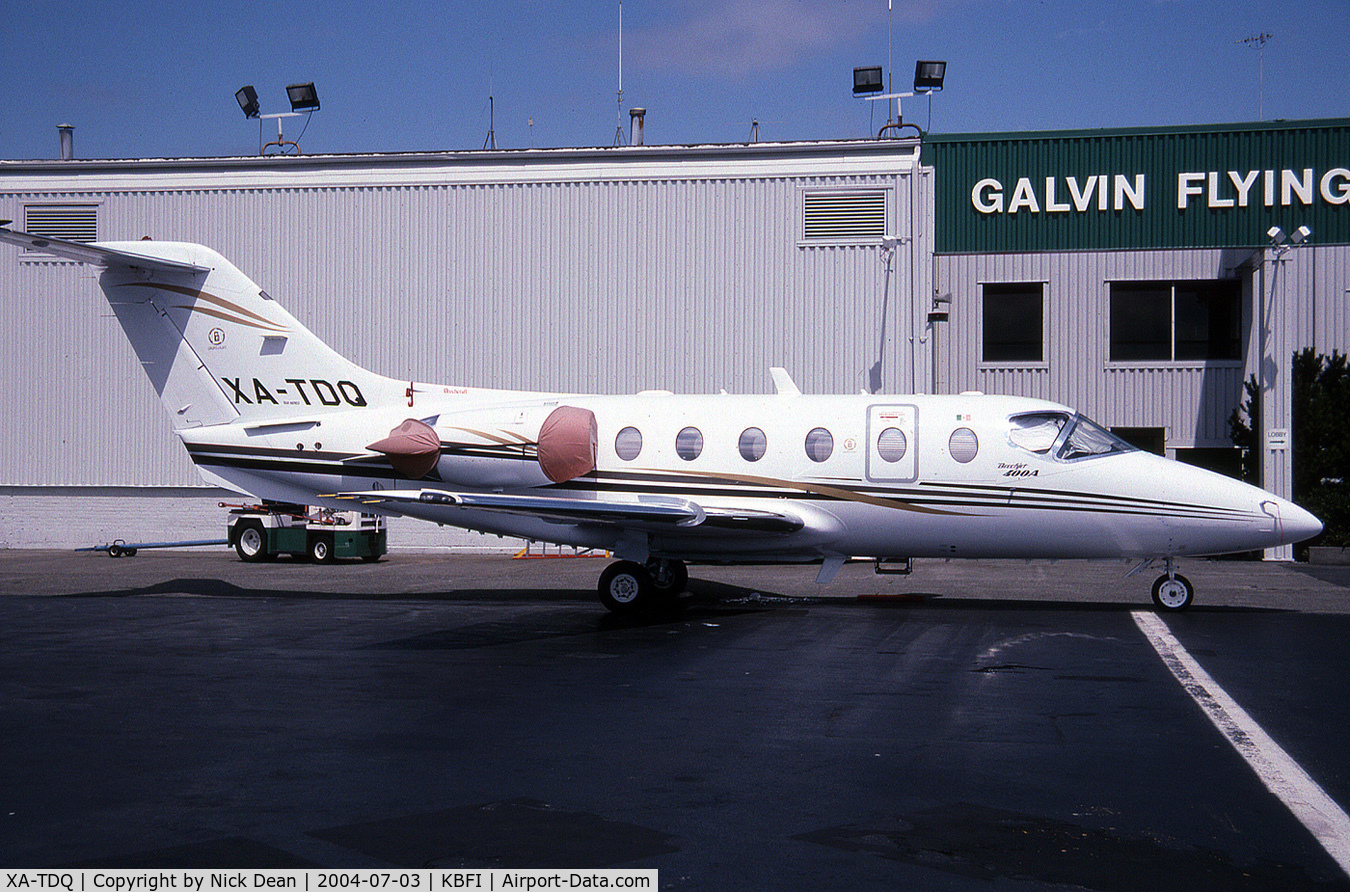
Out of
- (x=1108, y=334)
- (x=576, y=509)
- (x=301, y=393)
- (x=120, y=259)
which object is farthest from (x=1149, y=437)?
(x=120, y=259)

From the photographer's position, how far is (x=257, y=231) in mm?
30922

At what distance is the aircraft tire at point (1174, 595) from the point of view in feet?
53.0

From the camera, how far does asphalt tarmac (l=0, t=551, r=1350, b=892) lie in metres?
5.67

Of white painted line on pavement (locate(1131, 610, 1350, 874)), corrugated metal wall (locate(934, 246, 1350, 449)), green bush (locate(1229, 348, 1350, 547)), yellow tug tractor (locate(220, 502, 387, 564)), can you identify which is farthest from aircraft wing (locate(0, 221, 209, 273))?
green bush (locate(1229, 348, 1350, 547))

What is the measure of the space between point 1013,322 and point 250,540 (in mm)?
19299

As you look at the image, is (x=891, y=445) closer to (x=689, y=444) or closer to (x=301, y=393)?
(x=689, y=444)

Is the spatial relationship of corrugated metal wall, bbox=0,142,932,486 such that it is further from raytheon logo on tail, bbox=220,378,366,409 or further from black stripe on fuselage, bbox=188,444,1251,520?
black stripe on fuselage, bbox=188,444,1251,520

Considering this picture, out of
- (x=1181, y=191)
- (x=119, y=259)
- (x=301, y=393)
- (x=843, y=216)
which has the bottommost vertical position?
(x=301, y=393)

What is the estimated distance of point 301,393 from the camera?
714 inches

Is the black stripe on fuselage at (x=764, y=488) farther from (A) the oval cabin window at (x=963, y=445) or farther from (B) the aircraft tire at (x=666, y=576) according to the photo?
(B) the aircraft tire at (x=666, y=576)

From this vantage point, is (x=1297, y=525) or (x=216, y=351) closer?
(x=1297, y=525)

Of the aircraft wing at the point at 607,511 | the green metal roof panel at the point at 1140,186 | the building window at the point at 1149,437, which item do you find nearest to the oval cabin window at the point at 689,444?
the aircraft wing at the point at 607,511

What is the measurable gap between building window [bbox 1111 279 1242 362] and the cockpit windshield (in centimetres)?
1436

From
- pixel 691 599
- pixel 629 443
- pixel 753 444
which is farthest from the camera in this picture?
pixel 691 599
